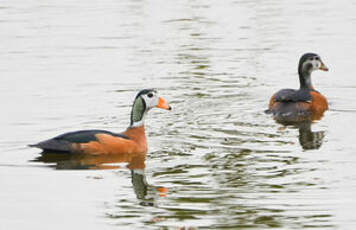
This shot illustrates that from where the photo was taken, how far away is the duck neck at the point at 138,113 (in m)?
14.2

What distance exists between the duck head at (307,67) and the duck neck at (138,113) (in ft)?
16.5

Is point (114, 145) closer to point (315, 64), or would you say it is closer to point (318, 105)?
point (318, 105)

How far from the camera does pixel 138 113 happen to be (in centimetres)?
1420

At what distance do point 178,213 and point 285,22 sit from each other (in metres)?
17.9

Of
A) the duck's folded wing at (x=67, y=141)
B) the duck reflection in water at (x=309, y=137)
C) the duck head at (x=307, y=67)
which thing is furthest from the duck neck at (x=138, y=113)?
the duck head at (x=307, y=67)

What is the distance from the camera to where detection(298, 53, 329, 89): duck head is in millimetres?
18344

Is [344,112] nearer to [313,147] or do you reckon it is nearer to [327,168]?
[313,147]

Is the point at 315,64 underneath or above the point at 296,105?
above

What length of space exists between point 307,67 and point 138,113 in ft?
17.5

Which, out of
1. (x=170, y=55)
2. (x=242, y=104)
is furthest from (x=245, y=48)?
(x=242, y=104)

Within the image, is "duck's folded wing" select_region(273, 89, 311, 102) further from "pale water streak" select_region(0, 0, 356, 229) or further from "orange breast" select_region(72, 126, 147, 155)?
"orange breast" select_region(72, 126, 147, 155)

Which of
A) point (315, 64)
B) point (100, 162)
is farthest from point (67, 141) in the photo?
point (315, 64)

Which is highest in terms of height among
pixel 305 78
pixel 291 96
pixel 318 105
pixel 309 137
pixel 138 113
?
pixel 305 78

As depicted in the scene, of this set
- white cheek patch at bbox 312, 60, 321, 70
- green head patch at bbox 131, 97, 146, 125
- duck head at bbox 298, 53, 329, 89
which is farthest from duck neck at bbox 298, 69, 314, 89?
green head patch at bbox 131, 97, 146, 125
